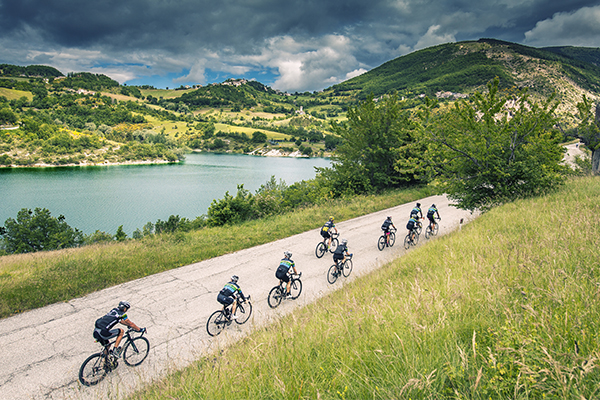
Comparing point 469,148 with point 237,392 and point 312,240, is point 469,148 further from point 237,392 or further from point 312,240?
point 237,392

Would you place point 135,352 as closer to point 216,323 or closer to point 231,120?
point 216,323

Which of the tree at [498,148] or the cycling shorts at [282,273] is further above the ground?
the tree at [498,148]

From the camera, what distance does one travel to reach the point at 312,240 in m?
15.4

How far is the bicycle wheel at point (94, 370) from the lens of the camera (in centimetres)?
570

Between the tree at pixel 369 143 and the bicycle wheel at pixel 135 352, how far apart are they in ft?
75.0

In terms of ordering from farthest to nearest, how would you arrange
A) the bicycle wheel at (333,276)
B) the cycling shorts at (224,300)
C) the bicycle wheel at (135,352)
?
the bicycle wheel at (333,276)
the cycling shorts at (224,300)
the bicycle wheel at (135,352)

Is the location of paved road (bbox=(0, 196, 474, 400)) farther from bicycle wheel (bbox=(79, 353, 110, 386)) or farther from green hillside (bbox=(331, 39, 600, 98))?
green hillside (bbox=(331, 39, 600, 98))

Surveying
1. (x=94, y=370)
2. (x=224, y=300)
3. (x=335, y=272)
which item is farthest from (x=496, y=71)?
(x=94, y=370)

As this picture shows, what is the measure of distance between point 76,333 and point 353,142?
2618 centimetres

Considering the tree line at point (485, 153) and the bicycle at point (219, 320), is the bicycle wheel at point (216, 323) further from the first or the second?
the tree line at point (485, 153)

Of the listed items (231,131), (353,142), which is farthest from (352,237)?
(231,131)

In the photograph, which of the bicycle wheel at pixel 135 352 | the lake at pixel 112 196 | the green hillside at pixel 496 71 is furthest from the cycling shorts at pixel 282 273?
the green hillside at pixel 496 71

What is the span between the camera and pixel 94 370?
582 centimetres

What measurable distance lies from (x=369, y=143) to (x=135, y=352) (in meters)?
26.8
